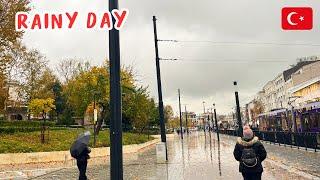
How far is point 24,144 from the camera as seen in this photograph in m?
25.2

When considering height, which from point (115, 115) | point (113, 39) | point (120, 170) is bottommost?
point (120, 170)

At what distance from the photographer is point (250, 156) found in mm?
7855

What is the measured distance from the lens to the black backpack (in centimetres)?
784

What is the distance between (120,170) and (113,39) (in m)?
1.71

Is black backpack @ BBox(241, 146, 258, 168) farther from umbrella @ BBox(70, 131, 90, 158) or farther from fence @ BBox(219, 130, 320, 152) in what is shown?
fence @ BBox(219, 130, 320, 152)

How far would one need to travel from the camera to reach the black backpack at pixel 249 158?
7844 millimetres

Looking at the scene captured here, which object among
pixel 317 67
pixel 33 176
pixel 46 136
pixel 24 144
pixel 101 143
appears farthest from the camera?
pixel 317 67

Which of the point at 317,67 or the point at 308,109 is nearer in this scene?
the point at 308,109

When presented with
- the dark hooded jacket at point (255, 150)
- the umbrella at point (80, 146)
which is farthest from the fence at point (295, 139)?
the dark hooded jacket at point (255, 150)

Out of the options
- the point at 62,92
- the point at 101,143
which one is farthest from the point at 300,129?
the point at 62,92

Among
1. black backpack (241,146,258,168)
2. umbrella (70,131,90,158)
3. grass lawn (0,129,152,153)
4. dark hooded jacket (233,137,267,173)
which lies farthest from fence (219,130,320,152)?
black backpack (241,146,258,168)

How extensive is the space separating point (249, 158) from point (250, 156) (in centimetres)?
4

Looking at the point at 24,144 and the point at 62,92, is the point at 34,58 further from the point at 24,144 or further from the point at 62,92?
the point at 24,144

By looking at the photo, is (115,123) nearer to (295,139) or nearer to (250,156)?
(250,156)
